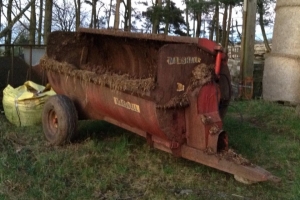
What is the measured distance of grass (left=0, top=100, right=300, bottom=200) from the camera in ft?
14.9

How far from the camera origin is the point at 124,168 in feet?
17.2

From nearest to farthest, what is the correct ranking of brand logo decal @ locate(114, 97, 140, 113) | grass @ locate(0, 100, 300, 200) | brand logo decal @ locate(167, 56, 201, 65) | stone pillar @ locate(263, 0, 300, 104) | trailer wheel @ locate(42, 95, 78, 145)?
grass @ locate(0, 100, 300, 200) → brand logo decal @ locate(167, 56, 201, 65) → brand logo decal @ locate(114, 97, 140, 113) → trailer wheel @ locate(42, 95, 78, 145) → stone pillar @ locate(263, 0, 300, 104)

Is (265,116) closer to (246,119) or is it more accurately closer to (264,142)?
(246,119)

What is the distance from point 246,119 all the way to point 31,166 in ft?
13.6

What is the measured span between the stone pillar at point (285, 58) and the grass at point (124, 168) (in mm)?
2798

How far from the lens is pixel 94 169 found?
5.13 meters

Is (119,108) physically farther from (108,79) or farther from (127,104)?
(108,79)

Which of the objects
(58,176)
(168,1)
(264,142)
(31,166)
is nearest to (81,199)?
(58,176)

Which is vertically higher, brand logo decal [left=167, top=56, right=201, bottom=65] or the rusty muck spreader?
brand logo decal [left=167, top=56, right=201, bottom=65]

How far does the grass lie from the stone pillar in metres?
2.80

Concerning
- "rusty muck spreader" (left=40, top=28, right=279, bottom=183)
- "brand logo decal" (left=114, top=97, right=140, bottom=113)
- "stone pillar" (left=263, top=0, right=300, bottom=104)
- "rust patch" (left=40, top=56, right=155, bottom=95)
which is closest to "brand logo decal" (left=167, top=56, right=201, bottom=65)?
"rusty muck spreader" (left=40, top=28, right=279, bottom=183)

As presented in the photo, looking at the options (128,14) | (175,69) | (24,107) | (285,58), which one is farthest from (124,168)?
(128,14)

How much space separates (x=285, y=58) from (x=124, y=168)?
19.1 ft

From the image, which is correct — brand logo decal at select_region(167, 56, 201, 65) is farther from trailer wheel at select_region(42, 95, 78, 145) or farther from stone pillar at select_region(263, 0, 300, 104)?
stone pillar at select_region(263, 0, 300, 104)
